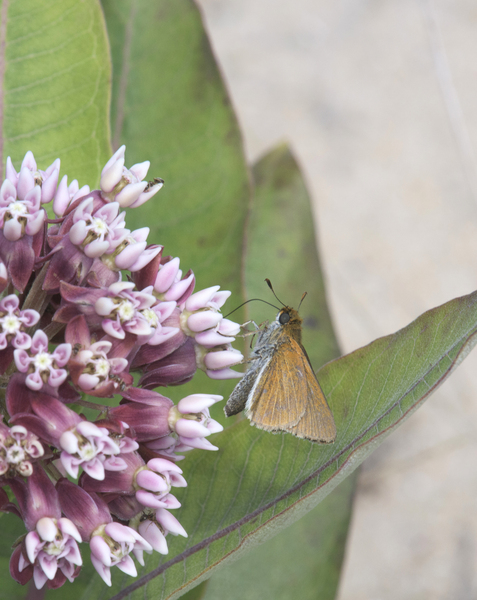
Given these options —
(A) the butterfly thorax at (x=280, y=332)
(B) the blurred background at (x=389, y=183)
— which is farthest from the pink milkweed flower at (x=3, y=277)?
(B) the blurred background at (x=389, y=183)

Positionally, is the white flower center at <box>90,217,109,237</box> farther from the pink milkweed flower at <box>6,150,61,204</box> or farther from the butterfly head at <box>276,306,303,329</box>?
the butterfly head at <box>276,306,303,329</box>

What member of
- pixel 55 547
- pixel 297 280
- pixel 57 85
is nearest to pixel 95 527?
pixel 55 547

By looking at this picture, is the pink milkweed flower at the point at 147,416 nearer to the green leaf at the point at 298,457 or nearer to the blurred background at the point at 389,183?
the green leaf at the point at 298,457

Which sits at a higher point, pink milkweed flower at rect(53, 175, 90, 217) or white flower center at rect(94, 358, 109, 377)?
pink milkweed flower at rect(53, 175, 90, 217)

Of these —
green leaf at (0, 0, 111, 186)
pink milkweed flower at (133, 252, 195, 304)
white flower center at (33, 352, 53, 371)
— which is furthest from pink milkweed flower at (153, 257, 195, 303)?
green leaf at (0, 0, 111, 186)

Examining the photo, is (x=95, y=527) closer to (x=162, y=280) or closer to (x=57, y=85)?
(x=162, y=280)

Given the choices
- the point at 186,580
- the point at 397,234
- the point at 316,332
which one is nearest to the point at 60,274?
the point at 186,580

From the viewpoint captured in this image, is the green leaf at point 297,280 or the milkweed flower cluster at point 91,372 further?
the green leaf at point 297,280

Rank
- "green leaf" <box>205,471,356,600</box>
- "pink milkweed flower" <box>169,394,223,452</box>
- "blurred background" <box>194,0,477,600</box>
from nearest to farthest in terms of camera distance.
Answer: "pink milkweed flower" <box>169,394,223,452</box> < "green leaf" <box>205,471,356,600</box> < "blurred background" <box>194,0,477,600</box>
